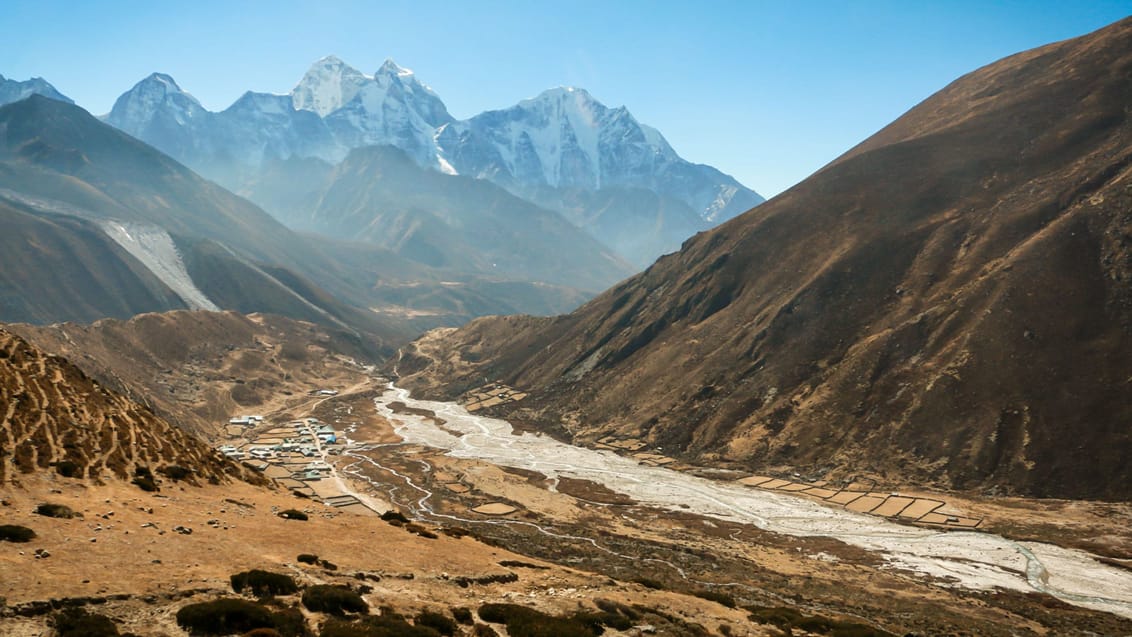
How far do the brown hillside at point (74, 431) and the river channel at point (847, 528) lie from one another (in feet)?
221

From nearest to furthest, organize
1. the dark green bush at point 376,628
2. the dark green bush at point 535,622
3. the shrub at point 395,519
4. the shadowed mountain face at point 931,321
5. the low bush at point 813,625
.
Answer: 1. the dark green bush at point 376,628
2. the dark green bush at point 535,622
3. the low bush at point 813,625
4. the shrub at point 395,519
5. the shadowed mountain face at point 931,321

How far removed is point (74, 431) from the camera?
4853 cm

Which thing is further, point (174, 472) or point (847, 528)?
point (847, 528)

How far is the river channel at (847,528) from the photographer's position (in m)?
65.9

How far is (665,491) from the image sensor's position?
354ft

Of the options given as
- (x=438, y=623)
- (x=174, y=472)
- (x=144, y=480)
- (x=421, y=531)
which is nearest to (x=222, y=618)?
(x=438, y=623)

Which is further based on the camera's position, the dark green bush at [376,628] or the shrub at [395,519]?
the shrub at [395,519]

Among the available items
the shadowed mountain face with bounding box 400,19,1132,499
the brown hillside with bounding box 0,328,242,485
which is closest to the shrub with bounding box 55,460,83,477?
the brown hillside with bounding box 0,328,242,485

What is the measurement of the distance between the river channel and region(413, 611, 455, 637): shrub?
59.2 meters

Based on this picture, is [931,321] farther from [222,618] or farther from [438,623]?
[222,618]

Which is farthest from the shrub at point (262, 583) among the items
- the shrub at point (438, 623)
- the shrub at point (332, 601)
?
the shrub at point (438, 623)

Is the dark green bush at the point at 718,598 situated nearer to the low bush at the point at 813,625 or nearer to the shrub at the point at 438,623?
the low bush at the point at 813,625

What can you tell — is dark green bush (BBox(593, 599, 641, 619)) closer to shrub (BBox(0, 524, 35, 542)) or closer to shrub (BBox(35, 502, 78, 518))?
shrub (BBox(0, 524, 35, 542))

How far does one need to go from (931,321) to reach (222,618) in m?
127
